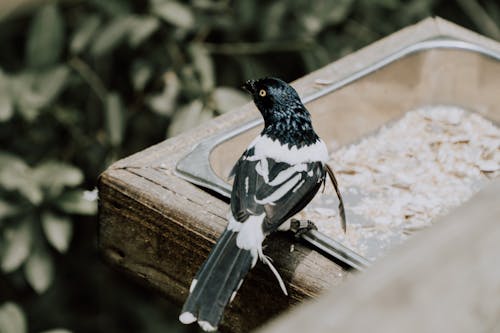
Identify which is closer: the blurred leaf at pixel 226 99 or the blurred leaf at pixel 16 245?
the blurred leaf at pixel 16 245

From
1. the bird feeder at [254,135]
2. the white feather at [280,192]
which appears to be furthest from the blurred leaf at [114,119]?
the white feather at [280,192]

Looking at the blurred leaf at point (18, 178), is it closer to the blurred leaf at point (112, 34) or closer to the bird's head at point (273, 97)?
the blurred leaf at point (112, 34)

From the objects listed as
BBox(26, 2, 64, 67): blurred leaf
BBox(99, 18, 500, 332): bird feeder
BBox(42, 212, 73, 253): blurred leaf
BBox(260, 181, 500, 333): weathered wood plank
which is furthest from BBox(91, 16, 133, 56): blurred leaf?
BBox(260, 181, 500, 333): weathered wood plank

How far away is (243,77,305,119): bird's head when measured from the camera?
1.86 metres

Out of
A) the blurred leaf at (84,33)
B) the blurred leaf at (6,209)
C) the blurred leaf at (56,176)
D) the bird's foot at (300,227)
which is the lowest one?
the blurred leaf at (6,209)

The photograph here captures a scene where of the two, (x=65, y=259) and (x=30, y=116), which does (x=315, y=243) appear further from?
(x=65, y=259)

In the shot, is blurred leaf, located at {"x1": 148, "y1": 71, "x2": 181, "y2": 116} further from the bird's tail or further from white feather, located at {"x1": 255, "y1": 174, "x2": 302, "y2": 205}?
the bird's tail

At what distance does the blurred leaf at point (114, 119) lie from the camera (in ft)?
10.1

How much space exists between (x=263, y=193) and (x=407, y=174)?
0.52 metres

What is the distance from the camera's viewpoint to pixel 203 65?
125 inches

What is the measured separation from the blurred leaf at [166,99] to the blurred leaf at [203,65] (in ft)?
0.31

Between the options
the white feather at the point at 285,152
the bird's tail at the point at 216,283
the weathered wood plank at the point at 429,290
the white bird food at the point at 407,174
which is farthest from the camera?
the white bird food at the point at 407,174

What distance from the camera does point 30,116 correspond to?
Result: 2939 millimetres

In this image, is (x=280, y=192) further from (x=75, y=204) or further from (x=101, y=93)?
(x=101, y=93)
